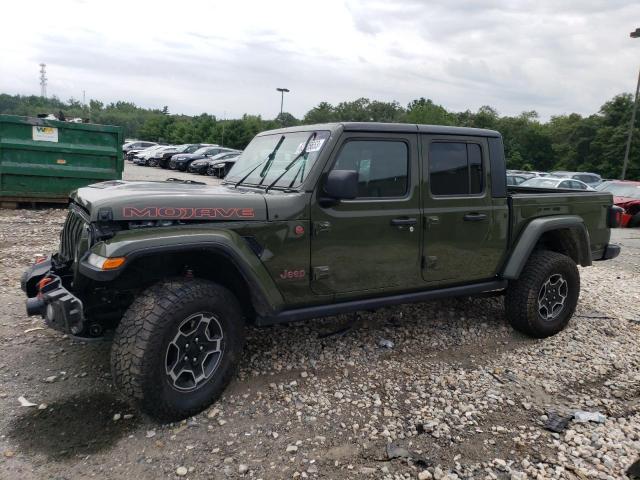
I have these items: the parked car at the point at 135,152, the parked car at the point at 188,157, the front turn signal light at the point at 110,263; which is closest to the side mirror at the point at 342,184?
the front turn signal light at the point at 110,263

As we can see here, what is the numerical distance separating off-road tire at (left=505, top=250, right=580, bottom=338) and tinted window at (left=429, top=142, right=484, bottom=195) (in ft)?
3.27

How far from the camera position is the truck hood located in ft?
10.2

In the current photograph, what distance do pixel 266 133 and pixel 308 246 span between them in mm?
1539

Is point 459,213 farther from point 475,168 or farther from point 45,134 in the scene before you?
point 45,134

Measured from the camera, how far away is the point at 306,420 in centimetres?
338

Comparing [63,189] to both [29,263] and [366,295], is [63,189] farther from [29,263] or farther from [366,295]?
[366,295]

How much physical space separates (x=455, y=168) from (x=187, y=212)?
2.35 meters

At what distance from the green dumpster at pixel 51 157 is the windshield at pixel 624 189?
540 inches

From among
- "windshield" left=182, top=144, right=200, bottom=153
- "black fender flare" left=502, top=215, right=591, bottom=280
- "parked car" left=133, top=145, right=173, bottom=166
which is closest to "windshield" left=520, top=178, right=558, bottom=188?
"black fender flare" left=502, top=215, right=591, bottom=280

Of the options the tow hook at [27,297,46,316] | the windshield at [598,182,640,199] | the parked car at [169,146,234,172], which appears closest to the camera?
the tow hook at [27,297,46,316]

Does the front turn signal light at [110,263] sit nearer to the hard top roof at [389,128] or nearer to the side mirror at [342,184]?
the side mirror at [342,184]

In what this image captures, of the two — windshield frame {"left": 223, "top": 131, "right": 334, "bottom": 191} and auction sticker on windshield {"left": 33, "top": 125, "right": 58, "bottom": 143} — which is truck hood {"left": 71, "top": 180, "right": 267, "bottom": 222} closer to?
windshield frame {"left": 223, "top": 131, "right": 334, "bottom": 191}

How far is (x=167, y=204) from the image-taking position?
3.23 m

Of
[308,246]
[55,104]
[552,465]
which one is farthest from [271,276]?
[55,104]
